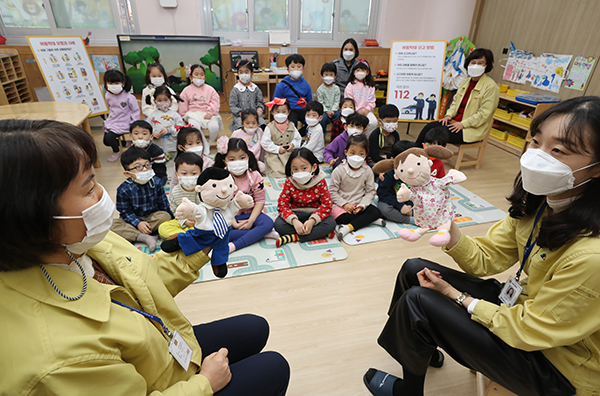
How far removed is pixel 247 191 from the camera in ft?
8.80

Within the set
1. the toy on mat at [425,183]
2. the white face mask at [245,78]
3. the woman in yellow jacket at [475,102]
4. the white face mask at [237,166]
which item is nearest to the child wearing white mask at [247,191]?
the white face mask at [237,166]

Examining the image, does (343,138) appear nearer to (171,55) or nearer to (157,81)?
(157,81)

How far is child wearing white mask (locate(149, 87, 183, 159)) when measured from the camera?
3.67 m

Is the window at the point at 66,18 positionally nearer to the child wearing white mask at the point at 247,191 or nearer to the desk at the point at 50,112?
the desk at the point at 50,112

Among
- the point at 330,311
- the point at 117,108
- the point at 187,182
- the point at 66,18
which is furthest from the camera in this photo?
the point at 66,18

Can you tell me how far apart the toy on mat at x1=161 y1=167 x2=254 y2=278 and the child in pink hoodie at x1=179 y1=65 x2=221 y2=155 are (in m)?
2.97

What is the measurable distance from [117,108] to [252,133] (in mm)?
1750

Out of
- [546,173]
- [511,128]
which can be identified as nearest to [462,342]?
[546,173]

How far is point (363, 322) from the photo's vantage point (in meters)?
1.87

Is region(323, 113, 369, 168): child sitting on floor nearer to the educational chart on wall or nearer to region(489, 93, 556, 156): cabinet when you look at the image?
region(489, 93, 556, 156): cabinet

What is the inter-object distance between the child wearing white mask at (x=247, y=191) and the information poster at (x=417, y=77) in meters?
2.59

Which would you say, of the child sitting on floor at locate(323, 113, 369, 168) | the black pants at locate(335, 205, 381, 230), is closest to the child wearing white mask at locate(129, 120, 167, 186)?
the black pants at locate(335, 205, 381, 230)

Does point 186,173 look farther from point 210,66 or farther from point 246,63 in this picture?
point 210,66

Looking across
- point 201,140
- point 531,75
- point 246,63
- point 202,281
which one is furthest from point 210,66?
point 531,75
